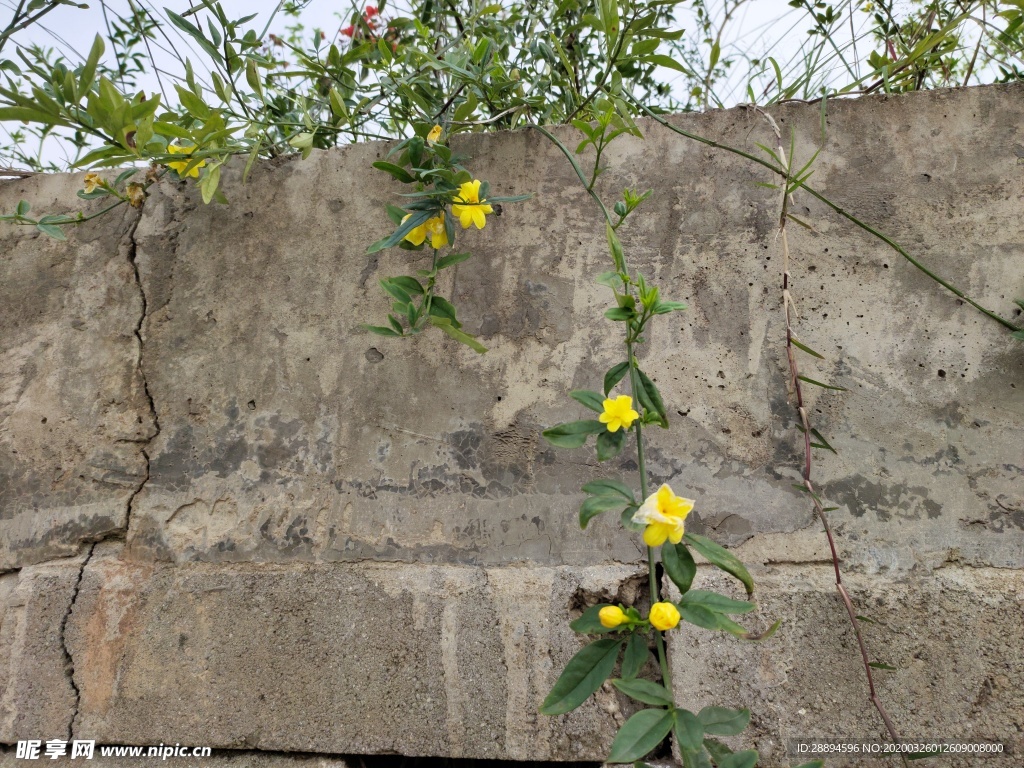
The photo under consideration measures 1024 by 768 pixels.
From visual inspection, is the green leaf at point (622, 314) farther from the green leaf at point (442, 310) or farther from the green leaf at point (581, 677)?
the green leaf at point (581, 677)

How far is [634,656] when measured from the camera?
1.16m

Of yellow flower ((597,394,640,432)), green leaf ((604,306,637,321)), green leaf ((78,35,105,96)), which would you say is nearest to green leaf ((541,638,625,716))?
yellow flower ((597,394,640,432))

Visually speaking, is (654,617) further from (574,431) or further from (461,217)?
(461,217)

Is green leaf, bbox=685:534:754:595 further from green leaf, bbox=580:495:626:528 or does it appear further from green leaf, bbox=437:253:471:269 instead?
green leaf, bbox=437:253:471:269

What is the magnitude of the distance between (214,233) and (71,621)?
0.92 m

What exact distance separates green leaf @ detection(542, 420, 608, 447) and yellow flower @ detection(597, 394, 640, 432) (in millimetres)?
31

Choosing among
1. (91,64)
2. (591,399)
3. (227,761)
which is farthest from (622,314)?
(227,761)

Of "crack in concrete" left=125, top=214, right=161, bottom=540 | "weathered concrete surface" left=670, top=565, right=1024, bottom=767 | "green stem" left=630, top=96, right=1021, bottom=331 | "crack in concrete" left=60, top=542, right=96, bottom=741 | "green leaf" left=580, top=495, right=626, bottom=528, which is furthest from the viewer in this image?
"crack in concrete" left=125, top=214, right=161, bottom=540

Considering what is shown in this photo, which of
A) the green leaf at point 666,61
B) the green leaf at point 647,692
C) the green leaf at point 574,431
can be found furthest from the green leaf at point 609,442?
the green leaf at point 666,61

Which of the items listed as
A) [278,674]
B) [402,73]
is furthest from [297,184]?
[278,674]

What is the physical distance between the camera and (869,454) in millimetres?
Result: 1480

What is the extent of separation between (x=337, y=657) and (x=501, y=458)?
1.72 feet

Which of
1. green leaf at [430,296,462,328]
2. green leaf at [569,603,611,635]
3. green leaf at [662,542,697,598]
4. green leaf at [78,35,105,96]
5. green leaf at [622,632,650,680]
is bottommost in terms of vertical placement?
green leaf at [622,632,650,680]

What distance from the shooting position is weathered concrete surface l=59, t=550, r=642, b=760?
1479mm
